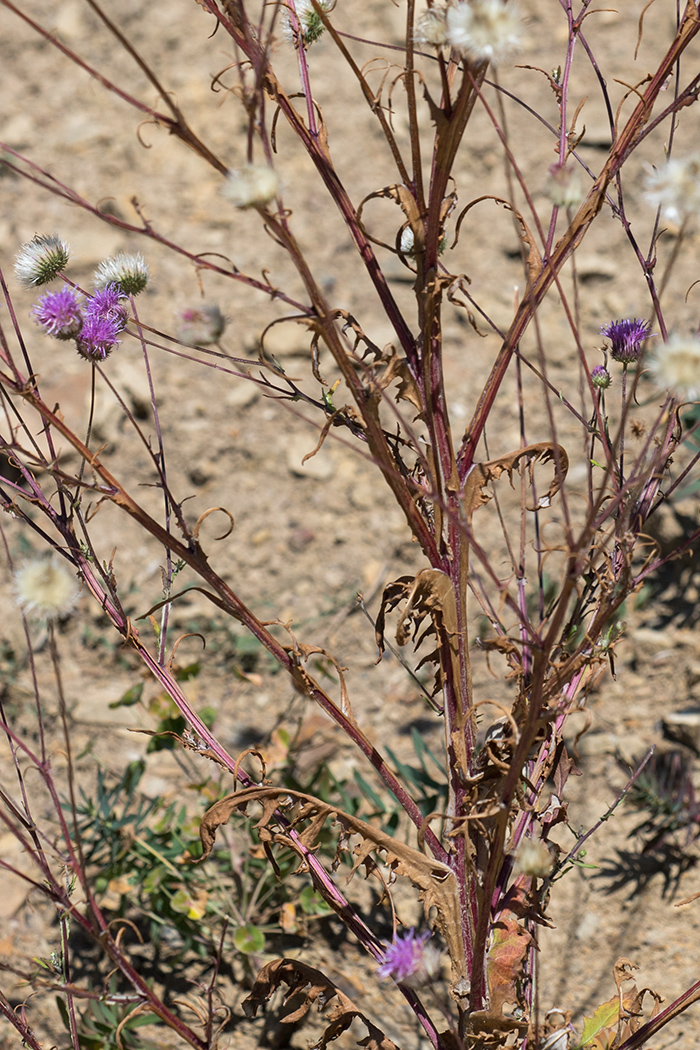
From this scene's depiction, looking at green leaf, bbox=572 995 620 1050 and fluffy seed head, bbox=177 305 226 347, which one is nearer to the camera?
fluffy seed head, bbox=177 305 226 347

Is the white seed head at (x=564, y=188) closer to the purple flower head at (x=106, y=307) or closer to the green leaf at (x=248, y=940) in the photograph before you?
the purple flower head at (x=106, y=307)

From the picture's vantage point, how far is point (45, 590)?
2.94 feet

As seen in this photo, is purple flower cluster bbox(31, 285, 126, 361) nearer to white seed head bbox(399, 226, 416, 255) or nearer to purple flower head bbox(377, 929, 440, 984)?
white seed head bbox(399, 226, 416, 255)

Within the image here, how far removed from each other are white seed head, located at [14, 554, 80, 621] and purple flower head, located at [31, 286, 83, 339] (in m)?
0.25

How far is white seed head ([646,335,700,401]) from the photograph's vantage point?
2.46ft

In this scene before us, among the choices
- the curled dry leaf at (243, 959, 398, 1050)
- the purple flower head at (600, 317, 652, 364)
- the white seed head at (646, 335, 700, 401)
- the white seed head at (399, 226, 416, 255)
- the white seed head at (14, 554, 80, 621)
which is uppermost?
the purple flower head at (600, 317, 652, 364)

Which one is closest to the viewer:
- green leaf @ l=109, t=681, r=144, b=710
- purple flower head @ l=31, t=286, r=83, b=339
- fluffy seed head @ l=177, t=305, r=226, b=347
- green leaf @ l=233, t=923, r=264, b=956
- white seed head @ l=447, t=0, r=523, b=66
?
white seed head @ l=447, t=0, r=523, b=66

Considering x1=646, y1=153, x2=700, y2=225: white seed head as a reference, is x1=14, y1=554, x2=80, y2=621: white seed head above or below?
below

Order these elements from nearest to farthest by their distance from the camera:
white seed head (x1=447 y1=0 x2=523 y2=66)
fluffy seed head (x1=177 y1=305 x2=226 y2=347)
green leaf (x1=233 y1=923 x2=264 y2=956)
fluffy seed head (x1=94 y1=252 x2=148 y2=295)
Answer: white seed head (x1=447 y1=0 x2=523 y2=66) < fluffy seed head (x1=177 y1=305 x2=226 y2=347) < fluffy seed head (x1=94 y1=252 x2=148 y2=295) < green leaf (x1=233 y1=923 x2=264 y2=956)

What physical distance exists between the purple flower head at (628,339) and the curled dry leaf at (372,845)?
2.08 ft

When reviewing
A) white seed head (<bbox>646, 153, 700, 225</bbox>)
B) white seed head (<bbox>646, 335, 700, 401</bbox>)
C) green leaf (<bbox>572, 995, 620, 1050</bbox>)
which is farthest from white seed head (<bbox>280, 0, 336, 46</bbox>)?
green leaf (<bbox>572, 995, 620, 1050</bbox>)

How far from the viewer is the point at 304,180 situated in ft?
9.30

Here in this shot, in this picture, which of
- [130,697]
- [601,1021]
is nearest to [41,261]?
[130,697]

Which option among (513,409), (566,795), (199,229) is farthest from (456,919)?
(199,229)
